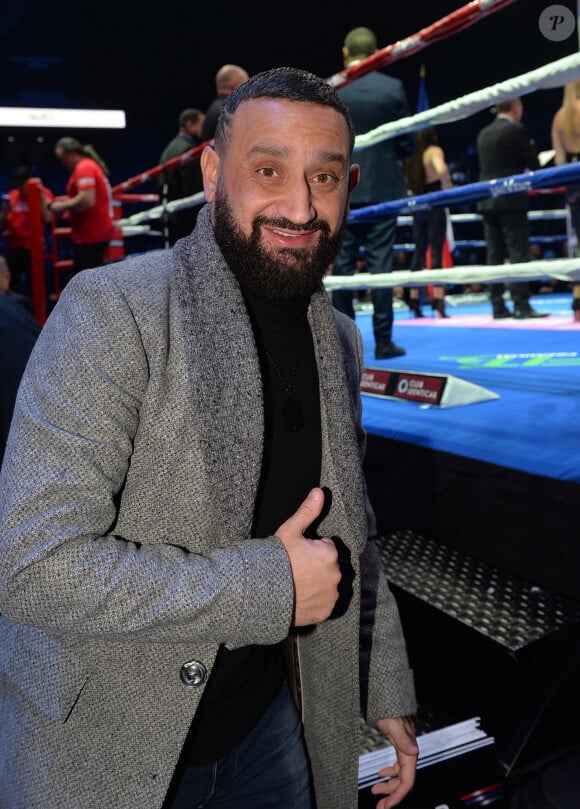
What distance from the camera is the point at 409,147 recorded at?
3.67m

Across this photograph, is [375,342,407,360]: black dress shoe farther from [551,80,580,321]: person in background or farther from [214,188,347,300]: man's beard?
[214,188,347,300]: man's beard

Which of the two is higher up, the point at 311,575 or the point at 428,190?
the point at 428,190

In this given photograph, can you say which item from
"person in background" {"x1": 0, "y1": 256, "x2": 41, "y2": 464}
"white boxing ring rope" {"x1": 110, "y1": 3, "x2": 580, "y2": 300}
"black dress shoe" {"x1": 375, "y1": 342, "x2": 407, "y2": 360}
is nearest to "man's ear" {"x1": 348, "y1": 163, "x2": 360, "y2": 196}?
"white boxing ring rope" {"x1": 110, "y1": 3, "x2": 580, "y2": 300}

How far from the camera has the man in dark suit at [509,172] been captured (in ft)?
15.1

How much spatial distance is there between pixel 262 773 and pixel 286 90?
958mm

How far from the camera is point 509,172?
476 centimetres

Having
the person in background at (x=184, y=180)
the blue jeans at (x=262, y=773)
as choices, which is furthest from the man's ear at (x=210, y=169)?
the person in background at (x=184, y=180)

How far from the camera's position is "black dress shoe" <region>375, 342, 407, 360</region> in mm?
3644

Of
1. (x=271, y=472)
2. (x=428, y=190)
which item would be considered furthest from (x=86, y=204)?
(x=271, y=472)

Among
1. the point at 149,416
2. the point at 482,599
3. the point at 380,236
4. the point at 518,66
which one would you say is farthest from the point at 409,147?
the point at 518,66

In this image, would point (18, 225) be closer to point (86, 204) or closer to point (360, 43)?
point (86, 204)

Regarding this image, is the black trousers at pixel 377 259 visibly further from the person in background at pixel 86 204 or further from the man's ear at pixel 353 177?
the man's ear at pixel 353 177

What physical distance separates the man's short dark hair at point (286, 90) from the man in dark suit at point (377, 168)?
2545mm

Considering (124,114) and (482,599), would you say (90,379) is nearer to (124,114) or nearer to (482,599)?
(482,599)
